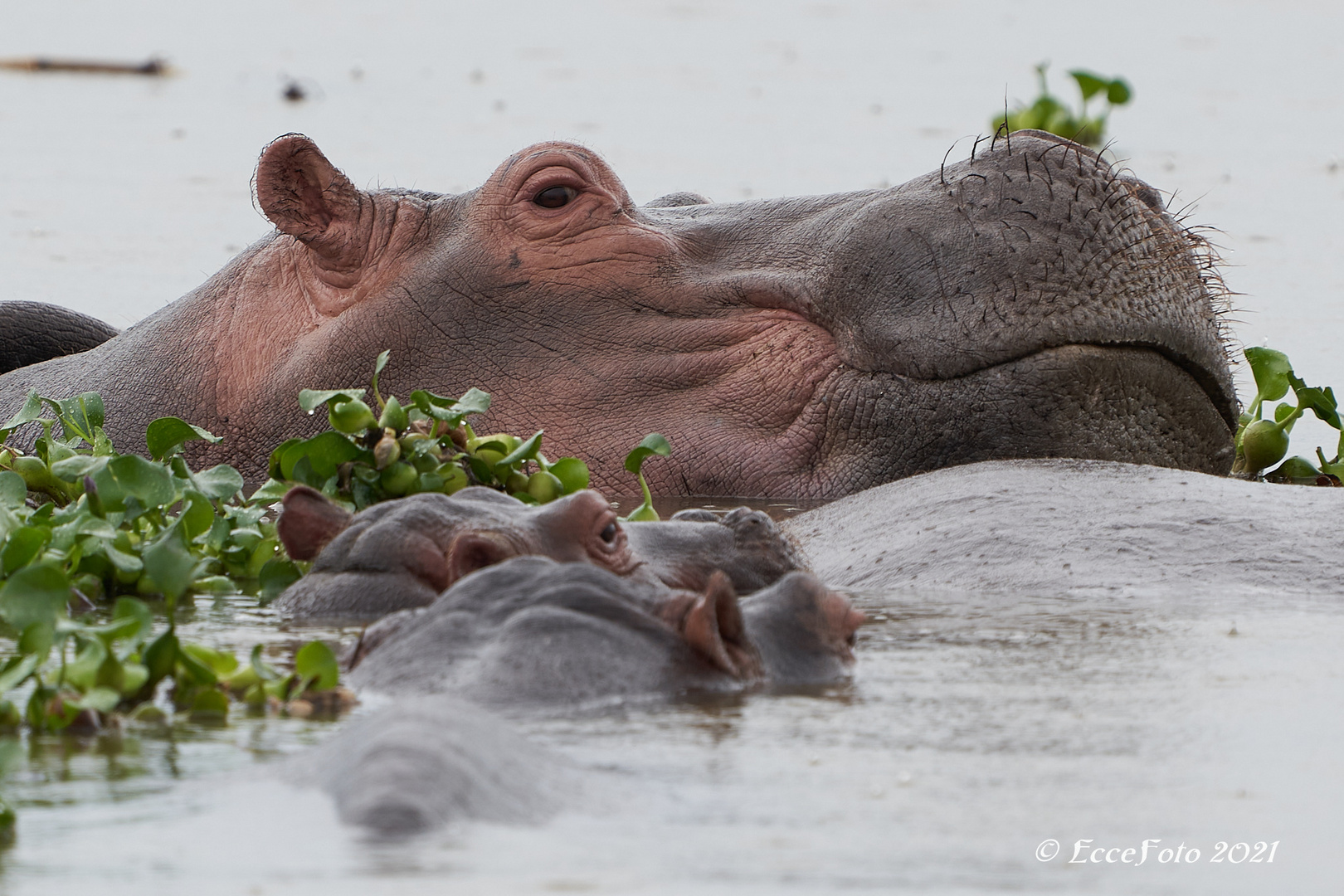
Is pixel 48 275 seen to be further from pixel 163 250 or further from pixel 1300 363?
pixel 1300 363

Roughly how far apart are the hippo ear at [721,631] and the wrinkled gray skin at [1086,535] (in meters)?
0.87

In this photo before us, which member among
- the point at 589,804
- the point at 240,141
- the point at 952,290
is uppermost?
the point at 240,141

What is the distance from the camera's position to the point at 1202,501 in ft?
13.6

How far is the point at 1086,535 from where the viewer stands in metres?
4.04

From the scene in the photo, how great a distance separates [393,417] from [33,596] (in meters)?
1.19

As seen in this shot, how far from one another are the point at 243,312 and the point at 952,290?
218cm

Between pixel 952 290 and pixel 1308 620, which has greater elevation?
pixel 952 290

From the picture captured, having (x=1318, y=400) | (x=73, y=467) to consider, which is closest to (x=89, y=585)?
(x=73, y=467)

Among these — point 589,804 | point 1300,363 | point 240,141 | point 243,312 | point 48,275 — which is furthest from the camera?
point 240,141

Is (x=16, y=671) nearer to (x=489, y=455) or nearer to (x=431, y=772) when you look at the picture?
(x=431, y=772)

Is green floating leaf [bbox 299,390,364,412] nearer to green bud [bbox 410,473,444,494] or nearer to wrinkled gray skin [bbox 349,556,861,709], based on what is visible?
green bud [bbox 410,473,444,494]

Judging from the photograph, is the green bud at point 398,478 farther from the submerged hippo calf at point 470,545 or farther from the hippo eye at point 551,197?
the hippo eye at point 551,197

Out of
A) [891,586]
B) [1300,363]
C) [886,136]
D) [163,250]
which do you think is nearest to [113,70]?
[886,136]

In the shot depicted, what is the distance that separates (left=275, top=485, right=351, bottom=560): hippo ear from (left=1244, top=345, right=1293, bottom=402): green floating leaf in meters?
2.66
